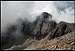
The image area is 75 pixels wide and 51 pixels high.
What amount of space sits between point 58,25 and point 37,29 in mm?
15269

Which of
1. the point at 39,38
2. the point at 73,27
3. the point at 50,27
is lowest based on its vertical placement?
the point at 39,38

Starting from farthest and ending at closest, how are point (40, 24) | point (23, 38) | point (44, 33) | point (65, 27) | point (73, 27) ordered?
point (23, 38) < point (40, 24) < point (44, 33) < point (65, 27) < point (73, 27)

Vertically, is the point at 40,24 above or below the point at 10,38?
above

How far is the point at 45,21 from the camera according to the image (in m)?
78.1

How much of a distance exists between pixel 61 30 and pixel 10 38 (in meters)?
35.1

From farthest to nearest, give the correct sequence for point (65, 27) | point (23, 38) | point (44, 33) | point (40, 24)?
point (23, 38) < point (40, 24) < point (44, 33) < point (65, 27)

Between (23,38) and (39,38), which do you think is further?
(23,38)

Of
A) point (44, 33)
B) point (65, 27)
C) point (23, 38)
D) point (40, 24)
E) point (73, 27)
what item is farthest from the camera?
point (23, 38)

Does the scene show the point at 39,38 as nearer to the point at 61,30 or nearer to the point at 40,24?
the point at 40,24

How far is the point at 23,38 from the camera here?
86.2 metres

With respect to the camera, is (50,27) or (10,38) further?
(10,38)

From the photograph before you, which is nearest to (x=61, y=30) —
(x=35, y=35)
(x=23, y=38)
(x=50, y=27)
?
(x=50, y=27)

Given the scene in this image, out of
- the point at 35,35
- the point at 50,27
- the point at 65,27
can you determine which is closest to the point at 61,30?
the point at 65,27

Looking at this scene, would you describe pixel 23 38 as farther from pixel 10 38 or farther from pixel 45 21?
pixel 45 21
